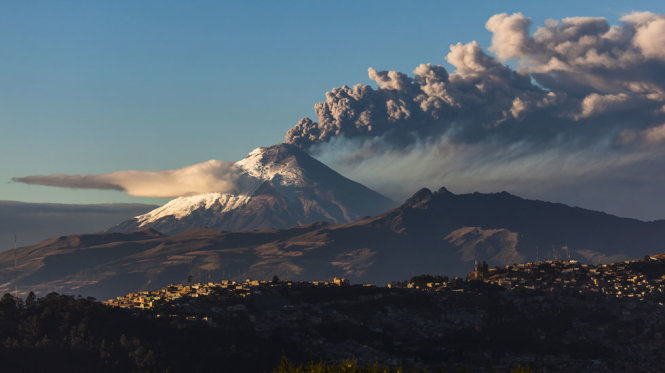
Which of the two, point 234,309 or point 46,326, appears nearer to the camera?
point 46,326

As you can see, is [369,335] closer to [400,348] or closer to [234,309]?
[400,348]

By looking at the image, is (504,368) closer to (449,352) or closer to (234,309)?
(449,352)

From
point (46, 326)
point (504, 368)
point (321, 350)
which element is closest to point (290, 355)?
point (321, 350)

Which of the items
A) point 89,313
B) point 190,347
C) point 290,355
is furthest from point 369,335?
point 89,313

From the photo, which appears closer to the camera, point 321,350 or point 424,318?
point 321,350

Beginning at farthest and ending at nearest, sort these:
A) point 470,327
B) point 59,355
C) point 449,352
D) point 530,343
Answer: point 470,327, point 530,343, point 449,352, point 59,355

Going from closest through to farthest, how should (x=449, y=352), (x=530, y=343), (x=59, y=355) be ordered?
(x=59, y=355), (x=449, y=352), (x=530, y=343)

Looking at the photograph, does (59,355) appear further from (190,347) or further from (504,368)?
(504,368)

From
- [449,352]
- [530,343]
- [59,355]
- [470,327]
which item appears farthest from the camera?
[470,327]
